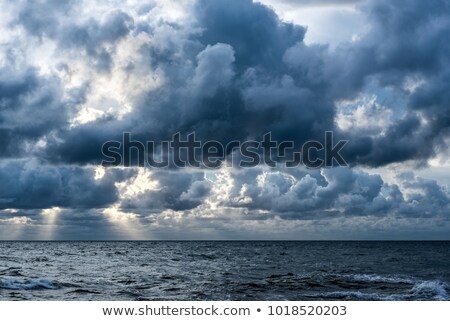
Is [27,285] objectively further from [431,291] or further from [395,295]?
[431,291]

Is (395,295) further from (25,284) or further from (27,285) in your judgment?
(25,284)

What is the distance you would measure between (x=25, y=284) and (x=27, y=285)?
2.01 ft

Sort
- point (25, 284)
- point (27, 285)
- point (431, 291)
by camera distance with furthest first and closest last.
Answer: point (25, 284), point (27, 285), point (431, 291)

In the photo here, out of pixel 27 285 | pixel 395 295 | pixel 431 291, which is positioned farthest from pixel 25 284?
pixel 431 291

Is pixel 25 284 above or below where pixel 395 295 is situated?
above

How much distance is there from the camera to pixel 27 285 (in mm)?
37438

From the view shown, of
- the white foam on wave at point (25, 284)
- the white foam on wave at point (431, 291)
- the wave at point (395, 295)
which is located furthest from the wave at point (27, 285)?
the white foam on wave at point (431, 291)

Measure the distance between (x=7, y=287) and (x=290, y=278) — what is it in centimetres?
2371

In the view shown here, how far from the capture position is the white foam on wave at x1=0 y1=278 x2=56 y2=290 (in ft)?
120

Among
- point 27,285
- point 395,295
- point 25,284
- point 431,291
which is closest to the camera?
point 395,295

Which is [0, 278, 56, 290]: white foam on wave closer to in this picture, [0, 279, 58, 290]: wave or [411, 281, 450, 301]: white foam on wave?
[0, 279, 58, 290]: wave

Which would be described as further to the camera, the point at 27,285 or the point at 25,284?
the point at 25,284

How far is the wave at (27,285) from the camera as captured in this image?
36.5m

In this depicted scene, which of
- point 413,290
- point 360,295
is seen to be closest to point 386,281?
point 413,290
